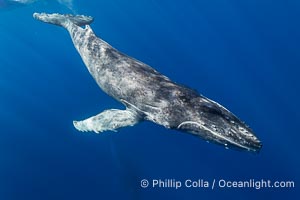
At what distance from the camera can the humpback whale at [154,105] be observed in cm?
864

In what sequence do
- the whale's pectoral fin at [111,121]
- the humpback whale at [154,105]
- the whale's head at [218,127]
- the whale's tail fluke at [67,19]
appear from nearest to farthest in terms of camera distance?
the whale's head at [218,127]
the humpback whale at [154,105]
the whale's pectoral fin at [111,121]
the whale's tail fluke at [67,19]

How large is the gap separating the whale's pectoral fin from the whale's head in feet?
6.76

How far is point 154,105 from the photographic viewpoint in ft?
33.5

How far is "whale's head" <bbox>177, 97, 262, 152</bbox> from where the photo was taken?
823 centimetres

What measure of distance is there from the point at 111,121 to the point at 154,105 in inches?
80.6

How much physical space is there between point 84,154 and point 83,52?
5989 mm

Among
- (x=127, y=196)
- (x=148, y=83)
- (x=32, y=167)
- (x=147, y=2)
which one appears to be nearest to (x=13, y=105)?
(x=32, y=167)

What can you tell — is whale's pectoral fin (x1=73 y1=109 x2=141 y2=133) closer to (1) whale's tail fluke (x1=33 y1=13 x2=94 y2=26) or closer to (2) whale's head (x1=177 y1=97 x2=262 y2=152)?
(2) whale's head (x1=177 y1=97 x2=262 y2=152)

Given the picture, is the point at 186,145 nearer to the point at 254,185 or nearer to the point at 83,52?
the point at 254,185

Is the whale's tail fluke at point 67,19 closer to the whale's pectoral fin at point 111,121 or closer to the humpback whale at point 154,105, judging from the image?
the humpback whale at point 154,105

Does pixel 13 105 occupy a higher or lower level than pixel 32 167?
higher

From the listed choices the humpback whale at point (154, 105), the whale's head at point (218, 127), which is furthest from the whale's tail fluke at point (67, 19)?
the whale's head at point (218, 127)

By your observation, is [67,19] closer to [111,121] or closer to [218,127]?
[111,121]

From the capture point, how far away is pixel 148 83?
1066 cm
